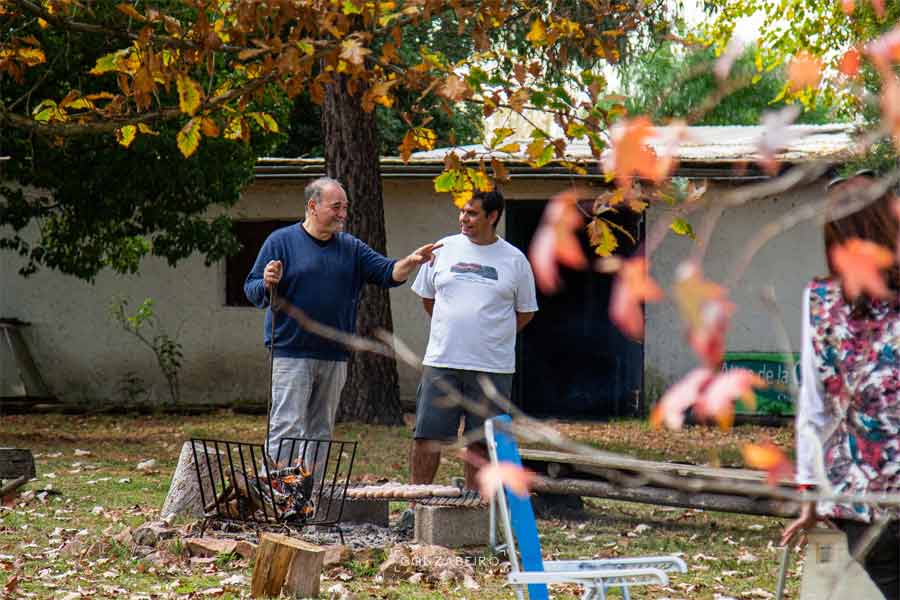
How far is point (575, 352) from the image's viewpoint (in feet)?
56.0

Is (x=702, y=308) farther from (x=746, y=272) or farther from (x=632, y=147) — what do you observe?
(x=746, y=272)

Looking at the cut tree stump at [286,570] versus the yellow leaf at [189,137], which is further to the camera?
the yellow leaf at [189,137]

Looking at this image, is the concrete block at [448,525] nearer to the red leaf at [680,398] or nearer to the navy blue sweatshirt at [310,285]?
the navy blue sweatshirt at [310,285]

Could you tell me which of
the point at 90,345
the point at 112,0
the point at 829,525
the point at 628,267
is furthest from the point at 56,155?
the point at 628,267

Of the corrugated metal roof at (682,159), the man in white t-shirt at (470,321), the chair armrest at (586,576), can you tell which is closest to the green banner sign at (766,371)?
the corrugated metal roof at (682,159)

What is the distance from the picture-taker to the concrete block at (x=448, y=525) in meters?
7.30

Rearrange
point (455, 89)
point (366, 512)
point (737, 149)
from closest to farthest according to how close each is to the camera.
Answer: point (455, 89), point (366, 512), point (737, 149)

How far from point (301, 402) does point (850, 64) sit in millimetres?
5386

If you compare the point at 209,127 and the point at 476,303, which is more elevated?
the point at 209,127

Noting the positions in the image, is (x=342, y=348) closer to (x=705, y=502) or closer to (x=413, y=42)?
(x=705, y=502)

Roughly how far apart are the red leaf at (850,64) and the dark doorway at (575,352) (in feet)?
45.5

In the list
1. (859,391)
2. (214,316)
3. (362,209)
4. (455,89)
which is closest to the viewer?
(859,391)

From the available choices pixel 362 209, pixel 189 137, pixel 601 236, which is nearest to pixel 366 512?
pixel 189 137

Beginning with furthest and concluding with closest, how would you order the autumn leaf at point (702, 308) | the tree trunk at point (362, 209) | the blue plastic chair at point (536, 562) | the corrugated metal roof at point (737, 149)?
1. the tree trunk at point (362, 209)
2. the corrugated metal roof at point (737, 149)
3. the blue plastic chair at point (536, 562)
4. the autumn leaf at point (702, 308)
